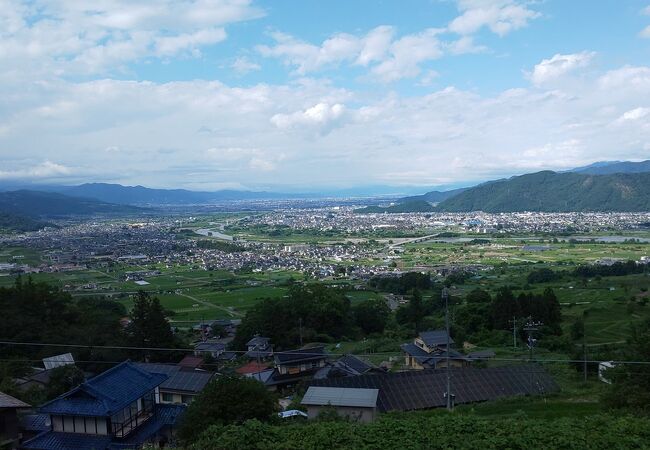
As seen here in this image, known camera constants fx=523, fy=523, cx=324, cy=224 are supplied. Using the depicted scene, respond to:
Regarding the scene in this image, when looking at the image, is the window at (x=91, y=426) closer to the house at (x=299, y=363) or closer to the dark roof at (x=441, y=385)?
the dark roof at (x=441, y=385)

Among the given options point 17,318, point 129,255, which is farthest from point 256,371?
point 129,255

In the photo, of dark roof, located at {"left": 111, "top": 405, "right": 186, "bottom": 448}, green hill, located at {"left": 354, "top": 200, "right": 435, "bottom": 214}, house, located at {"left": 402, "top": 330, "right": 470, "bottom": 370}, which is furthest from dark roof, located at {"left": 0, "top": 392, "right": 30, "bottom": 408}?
green hill, located at {"left": 354, "top": 200, "right": 435, "bottom": 214}

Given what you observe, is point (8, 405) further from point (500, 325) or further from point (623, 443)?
point (500, 325)

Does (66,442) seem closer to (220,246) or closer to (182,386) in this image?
(182,386)

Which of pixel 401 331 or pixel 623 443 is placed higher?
pixel 623 443

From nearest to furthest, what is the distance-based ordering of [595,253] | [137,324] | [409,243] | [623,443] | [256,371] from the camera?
[623,443], [256,371], [137,324], [595,253], [409,243]

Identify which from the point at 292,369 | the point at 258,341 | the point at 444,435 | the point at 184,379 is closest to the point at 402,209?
the point at 258,341
